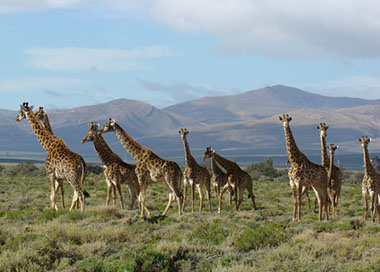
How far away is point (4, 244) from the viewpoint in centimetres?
1171

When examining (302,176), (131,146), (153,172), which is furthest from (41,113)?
(302,176)

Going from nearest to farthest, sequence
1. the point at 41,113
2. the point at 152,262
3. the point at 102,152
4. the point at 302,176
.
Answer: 1. the point at 152,262
2. the point at 302,176
3. the point at 102,152
4. the point at 41,113

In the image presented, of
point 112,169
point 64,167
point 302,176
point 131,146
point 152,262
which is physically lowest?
→ point 152,262

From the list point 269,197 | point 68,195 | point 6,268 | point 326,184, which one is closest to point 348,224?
point 326,184

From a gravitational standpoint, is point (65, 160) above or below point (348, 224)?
above

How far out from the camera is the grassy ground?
1039 cm

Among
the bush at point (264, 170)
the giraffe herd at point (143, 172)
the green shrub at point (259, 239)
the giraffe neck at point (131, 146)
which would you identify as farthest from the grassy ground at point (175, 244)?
the bush at point (264, 170)

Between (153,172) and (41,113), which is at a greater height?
(41,113)

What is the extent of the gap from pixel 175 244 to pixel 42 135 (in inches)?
304

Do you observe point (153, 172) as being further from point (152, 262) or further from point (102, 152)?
point (152, 262)

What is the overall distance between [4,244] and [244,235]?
5.02 m

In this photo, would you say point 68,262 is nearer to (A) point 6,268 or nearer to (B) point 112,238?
(A) point 6,268

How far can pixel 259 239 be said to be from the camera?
41.0 feet

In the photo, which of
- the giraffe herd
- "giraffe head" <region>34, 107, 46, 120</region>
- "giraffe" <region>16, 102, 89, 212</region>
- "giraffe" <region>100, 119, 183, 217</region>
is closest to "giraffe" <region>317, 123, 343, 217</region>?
the giraffe herd
